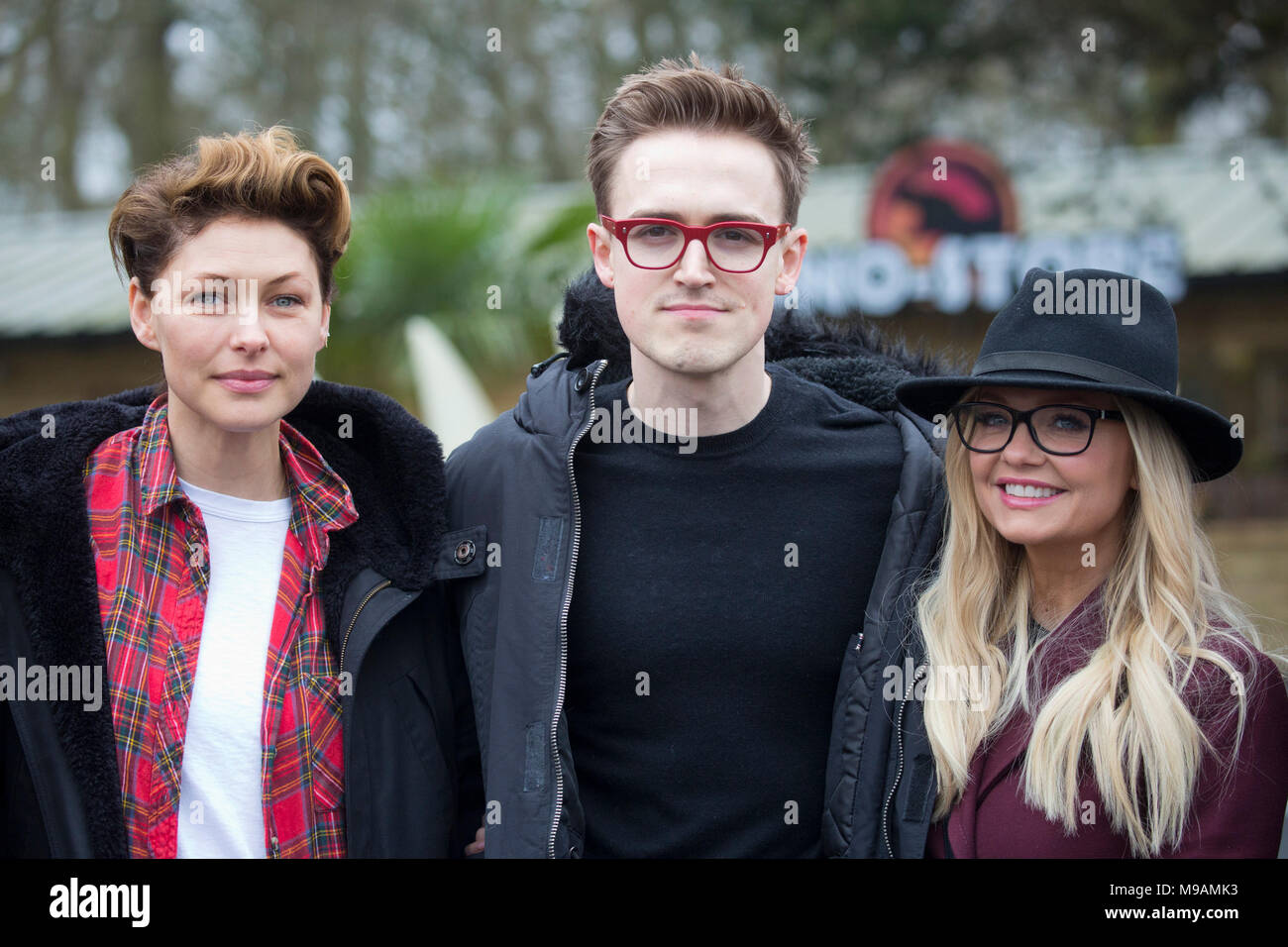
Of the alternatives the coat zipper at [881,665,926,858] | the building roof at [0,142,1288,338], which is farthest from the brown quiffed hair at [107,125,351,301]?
the building roof at [0,142,1288,338]

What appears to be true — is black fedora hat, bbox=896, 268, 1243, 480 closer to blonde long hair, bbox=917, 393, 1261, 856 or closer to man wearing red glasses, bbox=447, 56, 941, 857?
blonde long hair, bbox=917, 393, 1261, 856

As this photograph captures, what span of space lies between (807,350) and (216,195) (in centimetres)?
151

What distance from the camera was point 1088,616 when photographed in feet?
8.77

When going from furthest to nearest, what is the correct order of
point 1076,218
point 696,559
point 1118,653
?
point 1076,218 < point 696,559 < point 1118,653

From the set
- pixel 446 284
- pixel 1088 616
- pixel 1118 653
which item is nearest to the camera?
pixel 1118 653

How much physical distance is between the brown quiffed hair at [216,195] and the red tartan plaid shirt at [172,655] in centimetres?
37

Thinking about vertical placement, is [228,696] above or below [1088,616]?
below

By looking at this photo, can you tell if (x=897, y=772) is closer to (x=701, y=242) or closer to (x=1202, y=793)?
(x=1202, y=793)

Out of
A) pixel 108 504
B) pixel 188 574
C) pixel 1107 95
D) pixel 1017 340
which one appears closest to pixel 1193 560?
pixel 1017 340

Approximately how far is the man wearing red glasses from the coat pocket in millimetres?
310

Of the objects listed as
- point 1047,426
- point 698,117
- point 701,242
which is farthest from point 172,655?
point 1047,426

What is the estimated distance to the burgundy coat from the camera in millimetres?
2414

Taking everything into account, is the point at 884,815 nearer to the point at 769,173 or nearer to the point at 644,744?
the point at 644,744

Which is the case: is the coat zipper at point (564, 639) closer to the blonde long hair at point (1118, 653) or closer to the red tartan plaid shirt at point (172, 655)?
the red tartan plaid shirt at point (172, 655)
